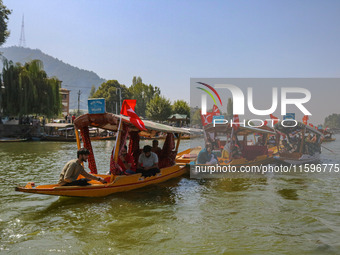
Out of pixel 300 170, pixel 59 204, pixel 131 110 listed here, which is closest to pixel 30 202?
pixel 59 204

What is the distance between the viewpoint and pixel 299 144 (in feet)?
63.7

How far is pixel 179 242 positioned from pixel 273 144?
1787 cm

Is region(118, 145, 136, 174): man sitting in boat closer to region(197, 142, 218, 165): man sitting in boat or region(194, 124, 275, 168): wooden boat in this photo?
region(197, 142, 218, 165): man sitting in boat

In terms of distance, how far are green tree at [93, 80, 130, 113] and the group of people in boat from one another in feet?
193

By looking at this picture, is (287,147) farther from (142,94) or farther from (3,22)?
(142,94)

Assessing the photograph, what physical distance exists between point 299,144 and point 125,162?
12.9 metres

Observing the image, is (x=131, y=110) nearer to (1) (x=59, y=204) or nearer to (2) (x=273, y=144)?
(1) (x=59, y=204)

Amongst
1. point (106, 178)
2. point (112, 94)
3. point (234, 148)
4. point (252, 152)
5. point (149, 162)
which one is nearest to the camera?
point (106, 178)

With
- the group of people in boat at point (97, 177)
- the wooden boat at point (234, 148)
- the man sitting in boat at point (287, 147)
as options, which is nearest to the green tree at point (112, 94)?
the man sitting in boat at point (287, 147)

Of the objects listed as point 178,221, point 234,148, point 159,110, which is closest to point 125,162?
point 178,221

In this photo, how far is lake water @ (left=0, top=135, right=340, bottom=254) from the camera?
6285 mm

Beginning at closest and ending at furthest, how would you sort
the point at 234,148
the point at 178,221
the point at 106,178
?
the point at 178,221
the point at 106,178
the point at 234,148

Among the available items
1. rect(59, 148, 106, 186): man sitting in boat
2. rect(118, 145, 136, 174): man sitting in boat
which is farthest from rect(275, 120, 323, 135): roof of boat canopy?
rect(59, 148, 106, 186): man sitting in boat

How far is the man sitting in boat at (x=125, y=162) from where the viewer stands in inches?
400
